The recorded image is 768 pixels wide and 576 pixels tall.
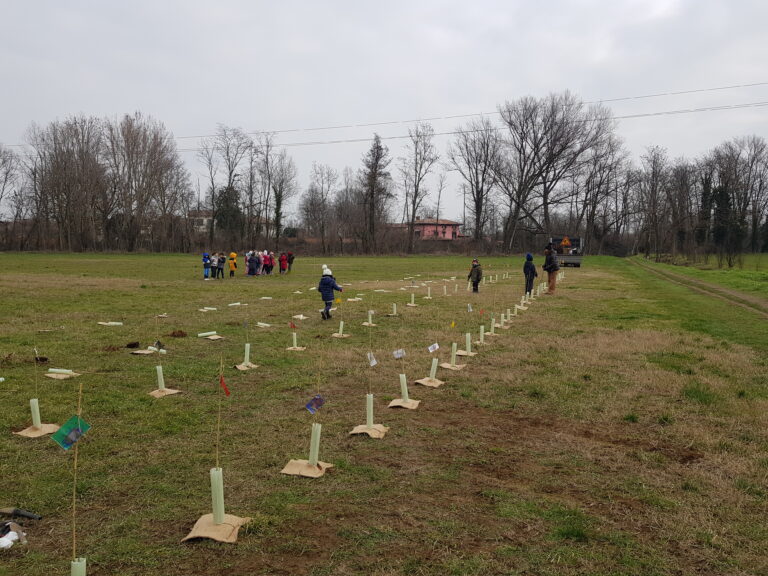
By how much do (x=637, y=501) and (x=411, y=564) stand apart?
227cm

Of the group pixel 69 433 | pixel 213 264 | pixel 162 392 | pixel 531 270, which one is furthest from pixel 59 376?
pixel 213 264

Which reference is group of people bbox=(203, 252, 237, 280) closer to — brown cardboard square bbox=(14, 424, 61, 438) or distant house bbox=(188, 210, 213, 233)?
brown cardboard square bbox=(14, 424, 61, 438)

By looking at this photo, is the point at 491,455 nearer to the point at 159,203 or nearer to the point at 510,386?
the point at 510,386

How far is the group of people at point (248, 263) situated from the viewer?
96.7ft

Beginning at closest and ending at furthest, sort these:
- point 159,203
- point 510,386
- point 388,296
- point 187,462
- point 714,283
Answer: point 187,462, point 510,386, point 388,296, point 714,283, point 159,203

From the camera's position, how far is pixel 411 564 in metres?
3.86

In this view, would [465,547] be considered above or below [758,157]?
below

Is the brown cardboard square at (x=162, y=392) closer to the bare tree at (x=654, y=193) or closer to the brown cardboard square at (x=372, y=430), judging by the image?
the brown cardboard square at (x=372, y=430)

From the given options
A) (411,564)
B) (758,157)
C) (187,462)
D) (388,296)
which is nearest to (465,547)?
(411,564)

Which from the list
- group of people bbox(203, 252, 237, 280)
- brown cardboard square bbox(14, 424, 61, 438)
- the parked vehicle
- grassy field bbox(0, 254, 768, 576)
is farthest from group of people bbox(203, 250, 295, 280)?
the parked vehicle

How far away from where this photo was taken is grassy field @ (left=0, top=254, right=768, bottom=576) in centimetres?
402

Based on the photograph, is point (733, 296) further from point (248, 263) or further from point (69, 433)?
point (69, 433)

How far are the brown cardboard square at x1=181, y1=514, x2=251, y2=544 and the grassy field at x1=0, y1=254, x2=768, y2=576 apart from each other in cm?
6

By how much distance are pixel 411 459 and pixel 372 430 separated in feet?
2.69
